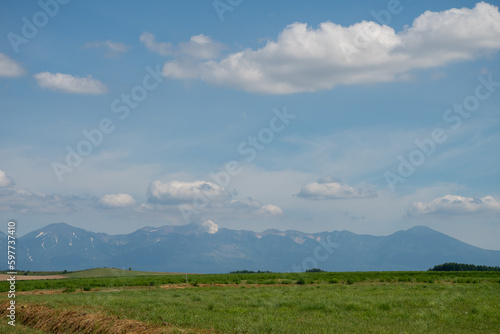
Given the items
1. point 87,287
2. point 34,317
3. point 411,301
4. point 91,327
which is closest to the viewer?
point 91,327

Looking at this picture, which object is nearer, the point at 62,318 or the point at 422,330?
the point at 422,330

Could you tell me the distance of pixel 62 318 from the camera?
2433 cm

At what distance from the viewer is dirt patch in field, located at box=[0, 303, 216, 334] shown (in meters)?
19.7

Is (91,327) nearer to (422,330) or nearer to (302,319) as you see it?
(302,319)

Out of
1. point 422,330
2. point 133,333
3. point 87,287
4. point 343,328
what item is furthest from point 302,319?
point 87,287

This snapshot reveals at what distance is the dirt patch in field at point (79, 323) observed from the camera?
19.7 metres

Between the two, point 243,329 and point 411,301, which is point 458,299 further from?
point 243,329

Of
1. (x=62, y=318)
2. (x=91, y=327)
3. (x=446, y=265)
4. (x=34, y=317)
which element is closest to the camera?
(x=91, y=327)

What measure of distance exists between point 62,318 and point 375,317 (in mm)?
17380

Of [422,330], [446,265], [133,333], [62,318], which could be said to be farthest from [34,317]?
[446,265]

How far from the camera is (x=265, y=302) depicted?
2977cm

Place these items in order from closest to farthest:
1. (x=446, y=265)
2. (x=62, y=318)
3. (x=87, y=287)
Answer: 1. (x=62, y=318)
2. (x=87, y=287)
3. (x=446, y=265)

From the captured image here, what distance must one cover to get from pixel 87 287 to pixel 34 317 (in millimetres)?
43195

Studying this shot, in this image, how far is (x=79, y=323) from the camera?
22734mm
